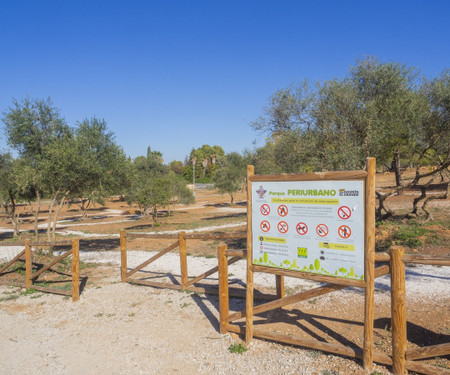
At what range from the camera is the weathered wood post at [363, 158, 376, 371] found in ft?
15.3

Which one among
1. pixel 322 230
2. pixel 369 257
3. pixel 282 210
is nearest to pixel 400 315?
pixel 369 257

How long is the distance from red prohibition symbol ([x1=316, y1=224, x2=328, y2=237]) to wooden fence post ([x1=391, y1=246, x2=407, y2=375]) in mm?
953

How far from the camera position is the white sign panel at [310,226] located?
4.93m

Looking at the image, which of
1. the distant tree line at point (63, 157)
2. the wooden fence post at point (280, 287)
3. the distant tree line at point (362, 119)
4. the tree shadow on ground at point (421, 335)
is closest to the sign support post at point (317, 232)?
the tree shadow on ground at point (421, 335)

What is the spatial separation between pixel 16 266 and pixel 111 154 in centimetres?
589

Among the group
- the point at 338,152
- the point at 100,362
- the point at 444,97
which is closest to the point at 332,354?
the point at 100,362

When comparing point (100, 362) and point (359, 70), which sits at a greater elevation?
point (359, 70)

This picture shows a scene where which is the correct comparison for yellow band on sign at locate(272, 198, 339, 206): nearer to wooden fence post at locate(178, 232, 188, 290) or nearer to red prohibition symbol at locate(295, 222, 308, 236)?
red prohibition symbol at locate(295, 222, 308, 236)

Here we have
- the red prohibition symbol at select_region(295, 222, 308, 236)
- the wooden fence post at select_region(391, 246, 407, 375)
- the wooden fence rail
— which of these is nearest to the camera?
the wooden fence post at select_region(391, 246, 407, 375)

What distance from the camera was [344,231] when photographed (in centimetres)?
501

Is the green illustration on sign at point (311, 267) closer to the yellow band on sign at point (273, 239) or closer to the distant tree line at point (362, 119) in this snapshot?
the yellow band on sign at point (273, 239)

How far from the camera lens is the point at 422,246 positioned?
41.6 ft

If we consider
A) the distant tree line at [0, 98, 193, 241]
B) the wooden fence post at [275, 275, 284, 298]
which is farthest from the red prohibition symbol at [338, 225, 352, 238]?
the distant tree line at [0, 98, 193, 241]

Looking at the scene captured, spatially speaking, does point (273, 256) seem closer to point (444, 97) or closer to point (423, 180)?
point (444, 97)
